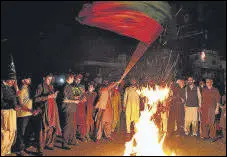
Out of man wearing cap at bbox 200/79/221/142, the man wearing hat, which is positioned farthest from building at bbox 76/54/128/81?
the man wearing hat

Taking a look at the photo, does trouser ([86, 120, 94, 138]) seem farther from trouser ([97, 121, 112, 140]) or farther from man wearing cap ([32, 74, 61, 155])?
man wearing cap ([32, 74, 61, 155])

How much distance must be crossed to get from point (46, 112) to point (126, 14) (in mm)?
3635

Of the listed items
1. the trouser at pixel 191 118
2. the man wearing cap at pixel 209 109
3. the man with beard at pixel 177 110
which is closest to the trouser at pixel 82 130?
the man with beard at pixel 177 110

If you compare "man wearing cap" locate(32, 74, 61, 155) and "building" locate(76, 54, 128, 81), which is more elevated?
"building" locate(76, 54, 128, 81)

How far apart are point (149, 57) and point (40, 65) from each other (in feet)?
69.1

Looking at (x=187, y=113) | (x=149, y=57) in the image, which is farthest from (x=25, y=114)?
(x=149, y=57)

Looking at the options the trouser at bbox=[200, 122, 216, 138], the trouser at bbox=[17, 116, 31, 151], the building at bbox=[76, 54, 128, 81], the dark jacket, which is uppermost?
the building at bbox=[76, 54, 128, 81]

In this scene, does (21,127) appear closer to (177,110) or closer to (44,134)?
(44,134)

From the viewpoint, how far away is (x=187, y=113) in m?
10.7

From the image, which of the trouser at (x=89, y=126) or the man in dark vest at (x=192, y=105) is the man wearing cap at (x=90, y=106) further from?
the man in dark vest at (x=192, y=105)

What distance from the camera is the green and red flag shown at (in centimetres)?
748

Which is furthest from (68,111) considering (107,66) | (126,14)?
(107,66)

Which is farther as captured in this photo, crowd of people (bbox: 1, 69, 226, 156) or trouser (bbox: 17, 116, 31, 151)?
trouser (bbox: 17, 116, 31, 151)

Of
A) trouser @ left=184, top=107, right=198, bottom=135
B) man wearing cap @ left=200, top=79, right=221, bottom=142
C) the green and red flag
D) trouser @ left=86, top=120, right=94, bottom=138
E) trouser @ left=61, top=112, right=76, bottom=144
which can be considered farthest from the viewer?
trouser @ left=184, top=107, right=198, bottom=135
